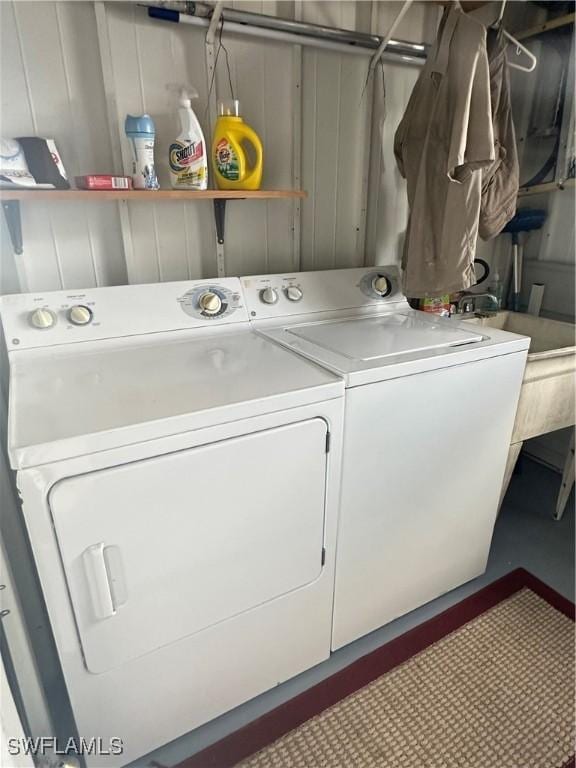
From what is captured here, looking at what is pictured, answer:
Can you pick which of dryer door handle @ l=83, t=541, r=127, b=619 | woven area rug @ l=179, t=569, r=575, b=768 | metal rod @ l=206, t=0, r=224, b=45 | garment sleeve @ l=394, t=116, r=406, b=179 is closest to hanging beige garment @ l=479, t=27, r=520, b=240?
garment sleeve @ l=394, t=116, r=406, b=179

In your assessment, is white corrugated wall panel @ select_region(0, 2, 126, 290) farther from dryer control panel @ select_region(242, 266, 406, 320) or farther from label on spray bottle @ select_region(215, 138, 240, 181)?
dryer control panel @ select_region(242, 266, 406, 320)

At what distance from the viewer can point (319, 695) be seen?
1532 mm

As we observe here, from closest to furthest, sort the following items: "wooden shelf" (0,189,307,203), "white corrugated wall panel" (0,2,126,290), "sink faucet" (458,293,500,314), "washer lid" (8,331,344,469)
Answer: "washer lid" (8,331,344,469)
"wooden shelf" (0,189,307,203)
"white corrugated wall panel" (0,2,126,290)
"sink faucet" (458,293,500,314)

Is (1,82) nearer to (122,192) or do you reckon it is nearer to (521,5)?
(122,192)

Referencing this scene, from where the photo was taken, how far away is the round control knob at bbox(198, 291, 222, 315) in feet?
5.34

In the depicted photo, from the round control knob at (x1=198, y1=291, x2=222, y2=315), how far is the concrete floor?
1290 mm

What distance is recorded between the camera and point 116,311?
151 cm

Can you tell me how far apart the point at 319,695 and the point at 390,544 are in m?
0.54

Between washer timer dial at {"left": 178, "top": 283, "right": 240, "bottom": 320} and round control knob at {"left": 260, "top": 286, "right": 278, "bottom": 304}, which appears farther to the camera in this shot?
round control knob at {"left": 260, "top": 286, "right": 278, "bottom": 304}

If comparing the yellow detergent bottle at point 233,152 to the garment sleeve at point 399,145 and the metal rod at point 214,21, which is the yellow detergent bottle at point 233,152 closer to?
the metal rod at point 214,21

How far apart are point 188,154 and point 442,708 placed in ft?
6.50

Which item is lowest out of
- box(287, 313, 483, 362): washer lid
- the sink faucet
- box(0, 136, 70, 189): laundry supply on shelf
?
the sink faucet

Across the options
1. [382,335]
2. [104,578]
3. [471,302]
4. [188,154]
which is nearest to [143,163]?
[188,154]

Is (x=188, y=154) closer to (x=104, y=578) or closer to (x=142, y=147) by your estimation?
(x=142, y=147)
